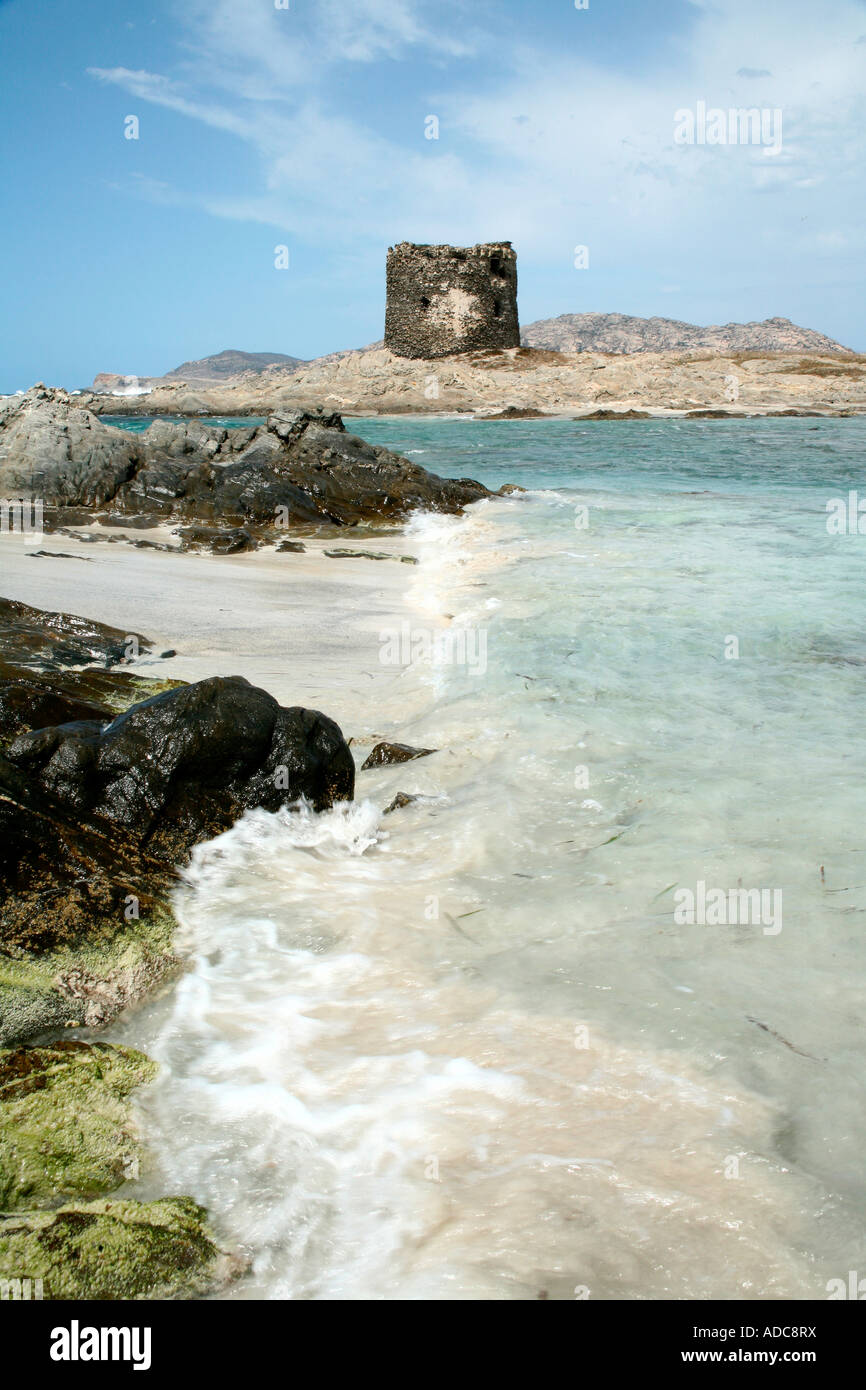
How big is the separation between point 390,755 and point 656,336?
5836 inches

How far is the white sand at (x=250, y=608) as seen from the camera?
5656 mm

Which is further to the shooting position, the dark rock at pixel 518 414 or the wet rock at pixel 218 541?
the dark rock at pixel 518 414

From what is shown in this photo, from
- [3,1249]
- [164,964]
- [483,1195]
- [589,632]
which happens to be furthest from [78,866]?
[589,632]

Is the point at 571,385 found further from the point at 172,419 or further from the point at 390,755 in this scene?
the point at 390,755

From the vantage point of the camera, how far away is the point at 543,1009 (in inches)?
104

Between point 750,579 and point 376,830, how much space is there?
623cm

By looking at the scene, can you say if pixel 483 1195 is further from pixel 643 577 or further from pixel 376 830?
pixel 643 577

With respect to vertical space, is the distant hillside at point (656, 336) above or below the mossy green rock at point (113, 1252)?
above

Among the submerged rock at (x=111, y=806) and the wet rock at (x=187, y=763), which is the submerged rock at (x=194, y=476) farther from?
the wet rock at (x=187, y=763)

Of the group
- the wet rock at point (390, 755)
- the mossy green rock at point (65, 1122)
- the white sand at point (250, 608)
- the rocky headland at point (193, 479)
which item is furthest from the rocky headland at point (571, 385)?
the mossy green rock at point (65, 1122)

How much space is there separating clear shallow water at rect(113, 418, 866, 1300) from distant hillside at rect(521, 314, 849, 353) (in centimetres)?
12213

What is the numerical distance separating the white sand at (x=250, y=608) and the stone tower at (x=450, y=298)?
39.3 m

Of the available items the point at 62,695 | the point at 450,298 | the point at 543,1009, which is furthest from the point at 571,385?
the point at 543,1009
